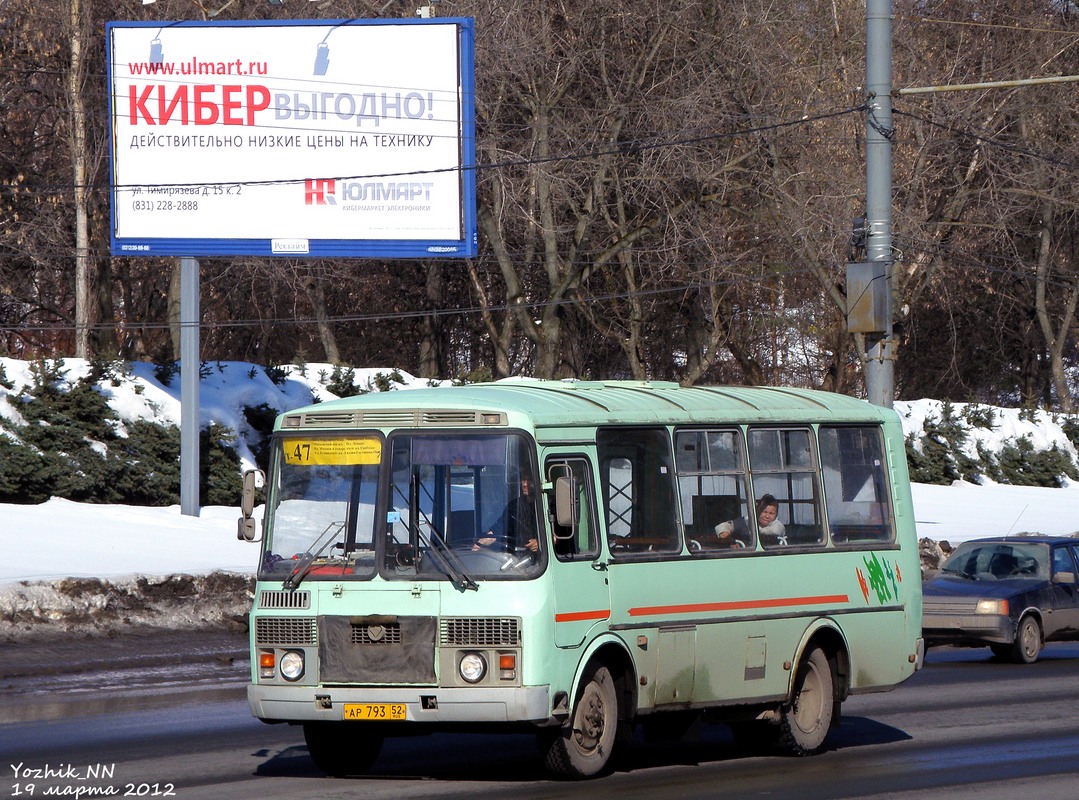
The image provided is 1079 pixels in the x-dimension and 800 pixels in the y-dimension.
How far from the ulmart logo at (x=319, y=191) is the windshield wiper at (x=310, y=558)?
54.4 ft

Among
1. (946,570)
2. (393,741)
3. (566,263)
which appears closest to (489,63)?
(566,263)

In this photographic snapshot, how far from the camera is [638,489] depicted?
10805 millimetres

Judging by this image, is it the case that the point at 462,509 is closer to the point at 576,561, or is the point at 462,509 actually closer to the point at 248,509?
the point at 576,561

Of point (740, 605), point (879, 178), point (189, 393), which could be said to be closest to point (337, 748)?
point (740, 605)

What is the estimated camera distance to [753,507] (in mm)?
11531

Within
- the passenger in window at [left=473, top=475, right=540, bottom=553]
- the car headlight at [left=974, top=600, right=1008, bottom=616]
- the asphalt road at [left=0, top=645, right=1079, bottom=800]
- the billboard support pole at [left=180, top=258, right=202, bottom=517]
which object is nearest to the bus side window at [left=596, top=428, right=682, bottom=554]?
the passenger in window at [left=473, top=475, right=540, bottom=553]

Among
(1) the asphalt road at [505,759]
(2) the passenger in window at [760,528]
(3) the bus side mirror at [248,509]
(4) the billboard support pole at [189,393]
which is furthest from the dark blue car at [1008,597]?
(4) the billboard support pole at [189,393]

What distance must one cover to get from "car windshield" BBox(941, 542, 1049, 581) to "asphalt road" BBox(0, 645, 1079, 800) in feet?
14.6

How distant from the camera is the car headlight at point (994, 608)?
17.9 metres

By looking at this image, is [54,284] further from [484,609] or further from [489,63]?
[484,609]

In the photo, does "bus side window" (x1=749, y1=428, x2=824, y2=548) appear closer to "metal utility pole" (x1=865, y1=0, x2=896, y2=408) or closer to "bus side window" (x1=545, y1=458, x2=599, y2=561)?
"bus side window" (x1=545, y1=458, x2=599, y2=561)

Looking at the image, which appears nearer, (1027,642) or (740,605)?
(740,605)

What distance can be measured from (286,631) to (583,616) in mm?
1786

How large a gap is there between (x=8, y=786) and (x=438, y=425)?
129 inches
